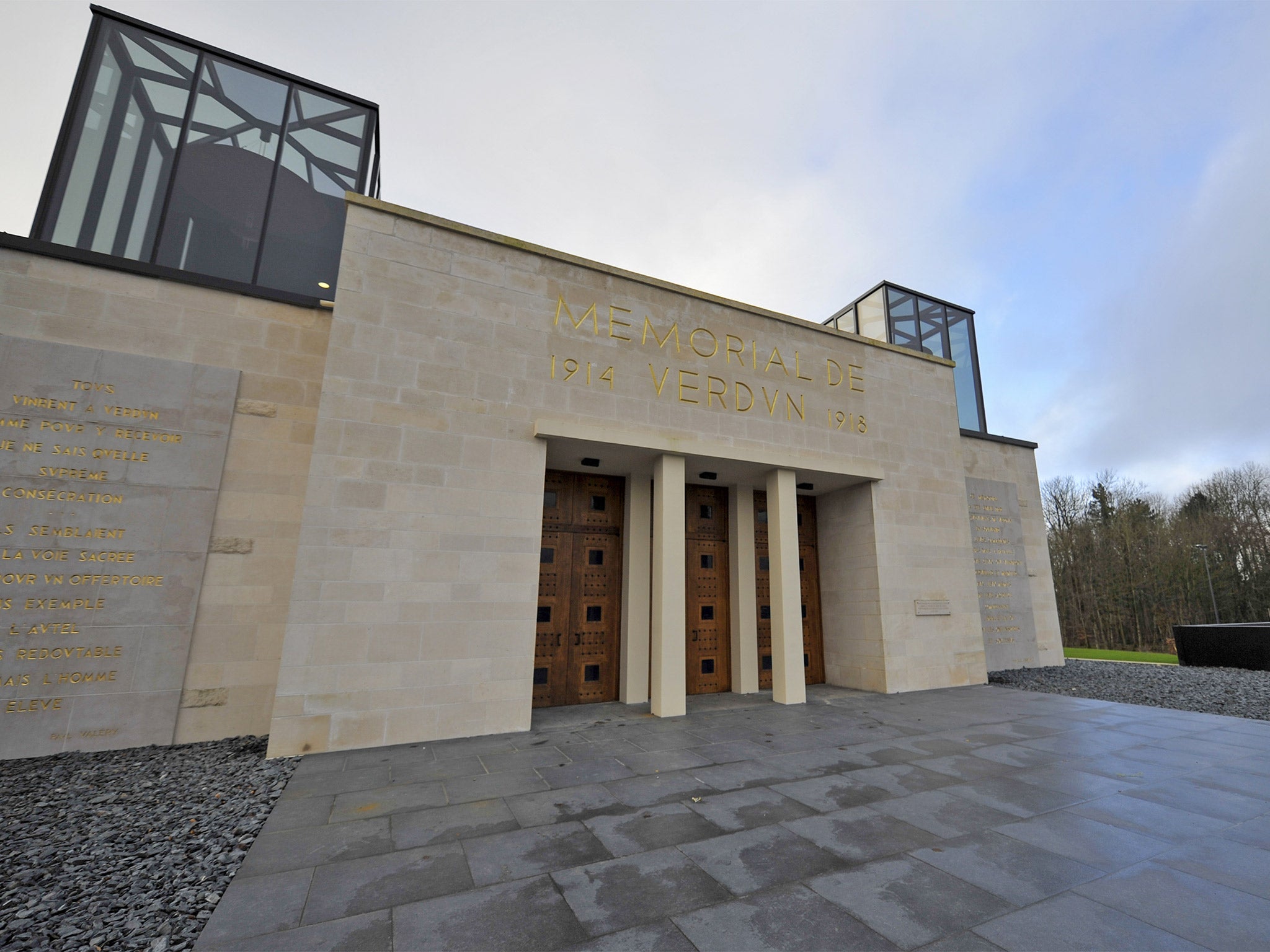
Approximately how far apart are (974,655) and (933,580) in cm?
185

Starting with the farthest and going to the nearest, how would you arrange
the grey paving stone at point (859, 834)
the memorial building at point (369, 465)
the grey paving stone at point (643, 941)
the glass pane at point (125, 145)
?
the glass pane at point (125, 145), the memorial building at point (369, 465), the grey paving stone at point (859, 834), the grey paving stone at point (643, 941)

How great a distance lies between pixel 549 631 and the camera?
878 centimetres

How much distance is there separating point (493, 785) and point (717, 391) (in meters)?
6.79

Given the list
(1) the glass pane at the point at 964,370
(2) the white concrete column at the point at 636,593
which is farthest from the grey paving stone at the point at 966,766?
(1) the glass pane at the point at 964,370

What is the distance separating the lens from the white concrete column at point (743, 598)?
9844 millimetres

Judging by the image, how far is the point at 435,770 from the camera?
535 centimetres

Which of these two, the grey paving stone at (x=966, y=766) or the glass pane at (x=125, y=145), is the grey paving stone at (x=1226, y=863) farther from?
the glass pane at (x=125, y=145)

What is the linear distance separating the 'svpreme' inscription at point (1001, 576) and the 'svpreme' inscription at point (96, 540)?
52.0 feet

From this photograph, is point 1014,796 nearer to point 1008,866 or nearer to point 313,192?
point 1008,866

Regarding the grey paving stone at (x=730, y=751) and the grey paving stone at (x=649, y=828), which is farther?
the grey paving stone at (x=730, y=751)

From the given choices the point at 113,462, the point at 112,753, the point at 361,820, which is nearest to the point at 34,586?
the point at 113,462

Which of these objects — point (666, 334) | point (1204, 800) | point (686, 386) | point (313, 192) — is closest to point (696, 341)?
point (666, 334)

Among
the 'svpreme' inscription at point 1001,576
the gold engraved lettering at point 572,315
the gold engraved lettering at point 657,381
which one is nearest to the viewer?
the gold engraved lettering at point 572,315

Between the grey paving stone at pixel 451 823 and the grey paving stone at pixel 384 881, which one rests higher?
the grey paving stone at pixel 384 881
